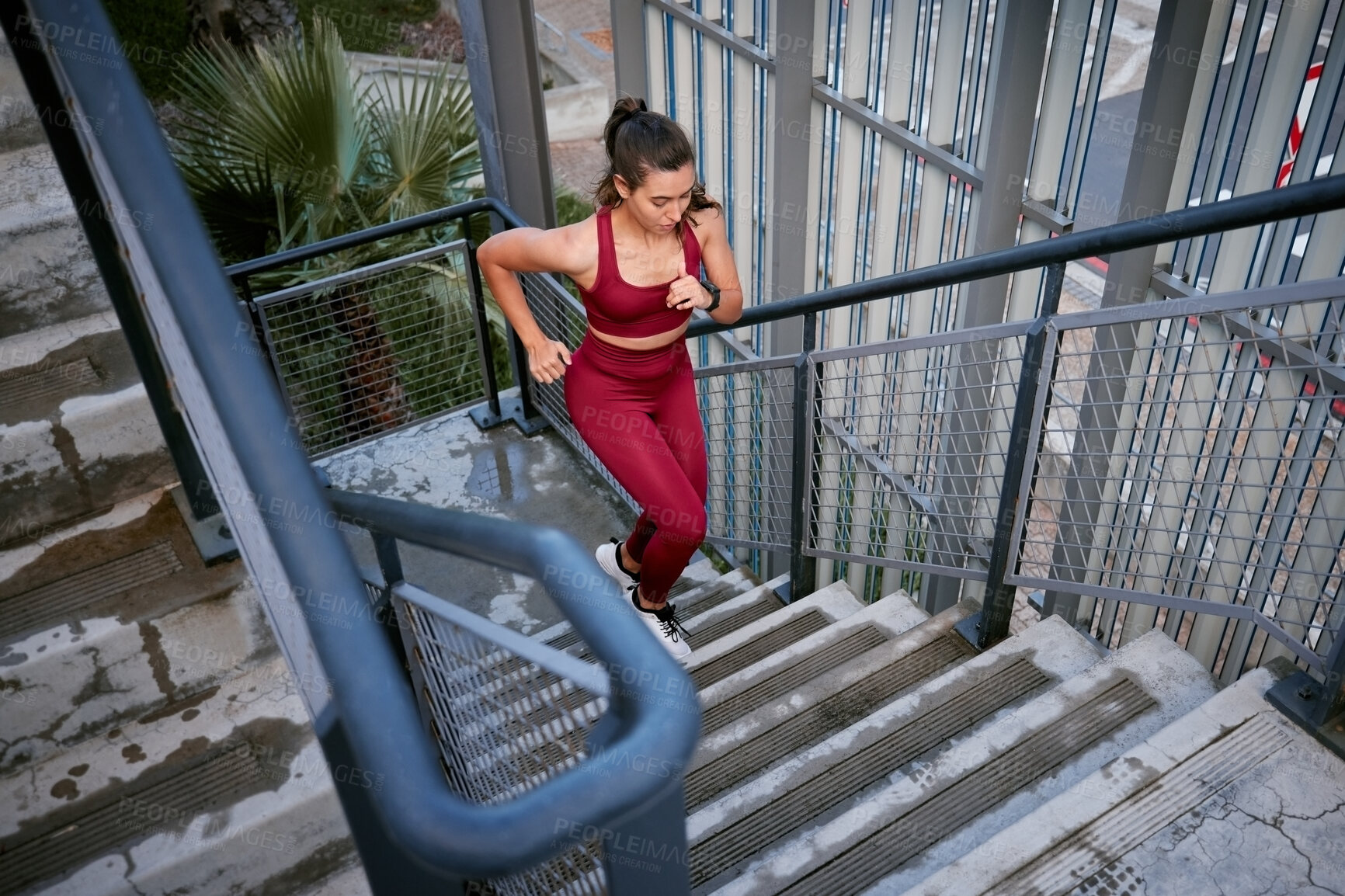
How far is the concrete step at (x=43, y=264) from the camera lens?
96.9 inches

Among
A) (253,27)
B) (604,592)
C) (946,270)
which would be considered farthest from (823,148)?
(253,27)

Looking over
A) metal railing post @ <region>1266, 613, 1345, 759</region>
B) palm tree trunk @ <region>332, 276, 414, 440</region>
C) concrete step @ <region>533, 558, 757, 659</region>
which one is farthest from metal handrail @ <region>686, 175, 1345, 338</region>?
palm tree trunk @ <region>332, 276, 414, 440</region>

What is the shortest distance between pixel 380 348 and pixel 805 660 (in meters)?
3.65

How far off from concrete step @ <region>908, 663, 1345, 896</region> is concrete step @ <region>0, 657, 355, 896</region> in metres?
1.16

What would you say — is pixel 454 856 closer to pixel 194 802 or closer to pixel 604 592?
pixel 604 592

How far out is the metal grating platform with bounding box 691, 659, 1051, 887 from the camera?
233 centimetres

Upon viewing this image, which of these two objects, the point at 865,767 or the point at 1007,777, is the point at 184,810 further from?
the point at 1007,777

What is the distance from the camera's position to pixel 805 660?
3.23 m

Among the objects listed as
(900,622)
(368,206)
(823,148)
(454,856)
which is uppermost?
(454,856)

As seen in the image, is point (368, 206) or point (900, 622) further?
point (368, 206)

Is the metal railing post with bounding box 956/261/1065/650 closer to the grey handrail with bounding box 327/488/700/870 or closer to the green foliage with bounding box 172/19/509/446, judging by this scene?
the grey handrail with bounding box 327/488/700/870

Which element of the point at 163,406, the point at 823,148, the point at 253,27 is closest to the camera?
the point at 163,406

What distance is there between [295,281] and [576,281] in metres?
3.66

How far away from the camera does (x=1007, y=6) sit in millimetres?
3297
